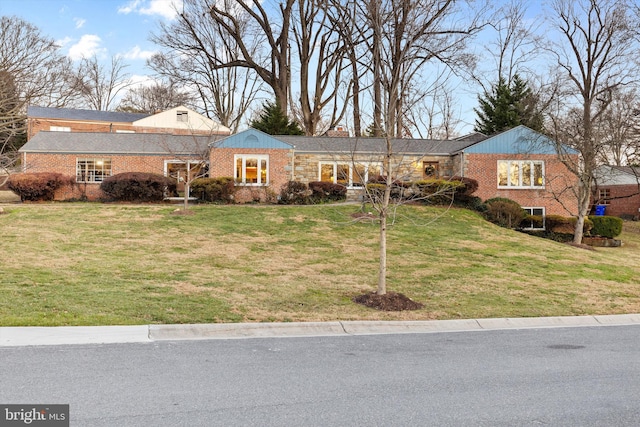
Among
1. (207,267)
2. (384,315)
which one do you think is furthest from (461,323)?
(207,267)

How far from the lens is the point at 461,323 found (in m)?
8.44

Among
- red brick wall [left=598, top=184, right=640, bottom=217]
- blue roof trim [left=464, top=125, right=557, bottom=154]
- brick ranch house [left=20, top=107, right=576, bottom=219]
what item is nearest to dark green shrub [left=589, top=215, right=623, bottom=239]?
brick ranch house [left=20, top=107, right=576, bottom=219]

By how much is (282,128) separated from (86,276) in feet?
83.7

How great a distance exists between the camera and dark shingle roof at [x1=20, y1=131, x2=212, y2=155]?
25.1 metres

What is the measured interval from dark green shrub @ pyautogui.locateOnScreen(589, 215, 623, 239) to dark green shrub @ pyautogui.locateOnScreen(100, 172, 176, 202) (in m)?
22.0

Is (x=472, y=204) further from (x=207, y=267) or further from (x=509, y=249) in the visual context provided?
(x=207, y=267)

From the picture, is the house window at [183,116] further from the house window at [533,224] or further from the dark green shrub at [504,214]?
the house window at [533,224]

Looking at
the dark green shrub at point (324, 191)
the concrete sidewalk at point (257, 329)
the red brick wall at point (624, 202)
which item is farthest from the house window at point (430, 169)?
the concrete sidewalk at point (257, 329)

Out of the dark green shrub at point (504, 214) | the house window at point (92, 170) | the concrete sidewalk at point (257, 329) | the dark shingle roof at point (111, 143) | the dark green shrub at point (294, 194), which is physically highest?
the dark shingle roof at point (111, 143)

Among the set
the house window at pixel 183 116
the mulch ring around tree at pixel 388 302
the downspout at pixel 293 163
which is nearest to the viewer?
the mulch ring around tree at pixel 388 302

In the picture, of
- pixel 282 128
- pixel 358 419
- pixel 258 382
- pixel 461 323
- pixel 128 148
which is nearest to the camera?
pixel 358 419

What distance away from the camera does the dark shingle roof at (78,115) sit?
44.9m

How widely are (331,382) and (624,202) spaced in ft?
130

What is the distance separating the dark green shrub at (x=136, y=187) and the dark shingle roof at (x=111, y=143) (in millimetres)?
2897
